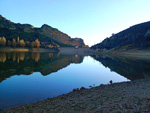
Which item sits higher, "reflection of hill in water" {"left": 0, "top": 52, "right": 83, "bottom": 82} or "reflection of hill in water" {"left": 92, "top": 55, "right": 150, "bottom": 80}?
"reflection of hill in water" {"left": 0, "top": 52, "right": 83, "bottom": 82}

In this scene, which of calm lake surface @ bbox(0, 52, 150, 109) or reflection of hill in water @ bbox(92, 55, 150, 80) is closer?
calm lake surface @ bbox(0, 52, 150, 109)

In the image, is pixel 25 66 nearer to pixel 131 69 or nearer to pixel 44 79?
pixel 44 79

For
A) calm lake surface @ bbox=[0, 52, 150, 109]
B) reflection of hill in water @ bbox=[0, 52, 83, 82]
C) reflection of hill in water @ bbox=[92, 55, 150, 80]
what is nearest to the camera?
calm lake surface @ bbox=[0, 52, 150, 109]

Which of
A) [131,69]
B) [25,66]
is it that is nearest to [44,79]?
[25,66]

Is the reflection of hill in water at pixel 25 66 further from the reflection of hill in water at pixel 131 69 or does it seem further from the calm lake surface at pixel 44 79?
the reflection of hill in water at pixel 131 69

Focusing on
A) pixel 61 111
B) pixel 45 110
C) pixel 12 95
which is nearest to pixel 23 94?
pixel 12 95

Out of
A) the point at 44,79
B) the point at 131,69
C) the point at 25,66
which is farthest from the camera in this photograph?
the point at 131,69

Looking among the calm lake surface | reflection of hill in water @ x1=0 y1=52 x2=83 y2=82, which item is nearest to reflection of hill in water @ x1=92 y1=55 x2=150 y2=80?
the calm lake surface

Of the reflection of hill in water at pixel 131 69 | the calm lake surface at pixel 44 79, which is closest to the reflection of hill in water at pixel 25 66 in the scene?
the calm lake surface at pixel 44 79

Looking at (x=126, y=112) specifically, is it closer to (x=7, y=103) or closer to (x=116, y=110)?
(x=116, y=110)

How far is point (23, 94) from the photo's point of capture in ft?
51.5

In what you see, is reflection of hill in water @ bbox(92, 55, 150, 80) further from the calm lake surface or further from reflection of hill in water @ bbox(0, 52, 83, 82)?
reflection of hill in water @ bbox(0, 52, 83, 82)

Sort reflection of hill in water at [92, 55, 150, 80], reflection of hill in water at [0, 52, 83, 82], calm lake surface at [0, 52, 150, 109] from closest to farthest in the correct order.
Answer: calm lake surface at [0, 52, 150, 109]
reflection of hill in water at [0, 52, 83, 82]
reflection of hill in water at [92, 55, 150, 80]

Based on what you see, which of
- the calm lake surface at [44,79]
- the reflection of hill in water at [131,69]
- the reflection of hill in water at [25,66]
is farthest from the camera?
the reflection of hill in water at [131,69]
